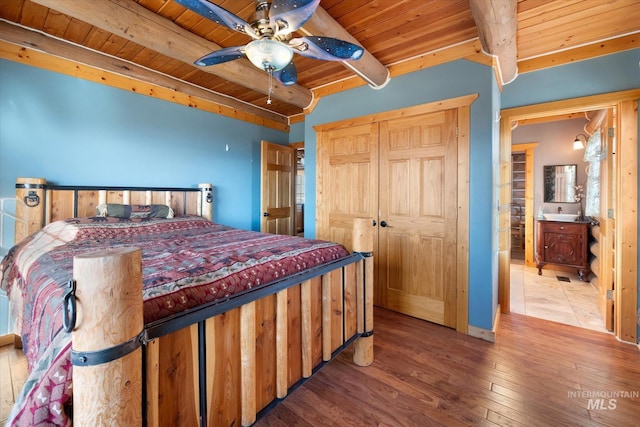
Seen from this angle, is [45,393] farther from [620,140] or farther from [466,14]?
[620,140]

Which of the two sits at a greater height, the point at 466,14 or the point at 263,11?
the point at 466,14

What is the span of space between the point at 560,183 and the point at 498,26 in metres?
4.29

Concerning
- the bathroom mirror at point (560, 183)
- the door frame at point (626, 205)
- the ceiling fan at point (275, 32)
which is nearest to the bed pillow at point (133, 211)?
the ceiling fan at point (275, 32)

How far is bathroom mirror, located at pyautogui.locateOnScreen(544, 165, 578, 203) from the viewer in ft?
15.5

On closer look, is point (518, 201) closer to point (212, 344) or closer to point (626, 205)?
point (626, 205)

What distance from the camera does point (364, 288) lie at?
2004mm

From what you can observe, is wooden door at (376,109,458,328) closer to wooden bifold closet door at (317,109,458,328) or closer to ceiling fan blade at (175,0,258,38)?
wooden bifold closet door at (317,109,458,328)

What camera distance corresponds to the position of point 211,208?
364 cm

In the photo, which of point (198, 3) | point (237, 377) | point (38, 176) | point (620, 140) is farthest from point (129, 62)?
point (620, 140)

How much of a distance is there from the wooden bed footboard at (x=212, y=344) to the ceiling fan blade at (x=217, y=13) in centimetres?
135

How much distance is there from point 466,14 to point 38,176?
13.1 ft

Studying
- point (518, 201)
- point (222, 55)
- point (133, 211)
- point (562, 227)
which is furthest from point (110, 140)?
point (518, 201)

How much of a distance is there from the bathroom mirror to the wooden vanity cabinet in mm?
905

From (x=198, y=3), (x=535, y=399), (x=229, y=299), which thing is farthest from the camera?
(x=535, y=399)
